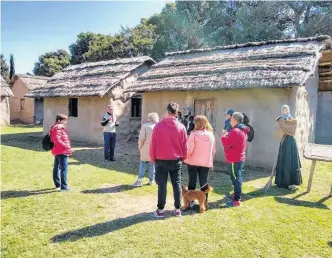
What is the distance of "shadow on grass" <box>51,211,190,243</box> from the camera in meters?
4.60

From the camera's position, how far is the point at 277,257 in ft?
13.4

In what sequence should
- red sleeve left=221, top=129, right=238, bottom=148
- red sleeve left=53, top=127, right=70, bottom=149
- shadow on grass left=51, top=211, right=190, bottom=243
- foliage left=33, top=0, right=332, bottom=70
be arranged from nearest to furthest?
1. shadow on grass left=51, top=211, right=190, bottom=243
2. red sleeve left=221, top=129, right=238, bottom=148
3. red sleeve left=53, top=127, right=70, bottom=149
4. foliage left=33, top=0, right=332, bottom=70

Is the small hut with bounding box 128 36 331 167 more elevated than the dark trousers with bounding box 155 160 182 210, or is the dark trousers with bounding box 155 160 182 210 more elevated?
the small hut with bounding box 128 36 331 167

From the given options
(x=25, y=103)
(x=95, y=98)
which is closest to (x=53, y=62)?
(x=25, y=103)

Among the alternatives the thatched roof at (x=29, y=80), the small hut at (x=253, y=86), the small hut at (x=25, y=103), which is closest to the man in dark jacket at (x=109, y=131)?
the small hut at (x=253, y=86)

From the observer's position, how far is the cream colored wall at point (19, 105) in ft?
94.6

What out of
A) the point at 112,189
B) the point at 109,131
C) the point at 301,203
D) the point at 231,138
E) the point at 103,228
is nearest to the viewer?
the point at 103,228

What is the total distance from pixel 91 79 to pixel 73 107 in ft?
6.41

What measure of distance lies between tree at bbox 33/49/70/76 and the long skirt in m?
37.5

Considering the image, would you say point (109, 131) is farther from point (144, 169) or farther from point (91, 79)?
point (91, 79)

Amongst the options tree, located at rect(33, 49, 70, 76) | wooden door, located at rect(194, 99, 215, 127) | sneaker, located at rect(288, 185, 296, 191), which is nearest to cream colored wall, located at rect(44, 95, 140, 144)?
wooden door, located at rect(194, 99, 215, 127)

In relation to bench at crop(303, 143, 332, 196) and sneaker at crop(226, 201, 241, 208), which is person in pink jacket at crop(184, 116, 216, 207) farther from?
bench at crop(303, 143, 332, 196)

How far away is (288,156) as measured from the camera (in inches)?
289

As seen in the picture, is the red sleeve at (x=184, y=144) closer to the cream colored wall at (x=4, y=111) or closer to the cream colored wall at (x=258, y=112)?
the cream colored wall at (x=258, y=112)
